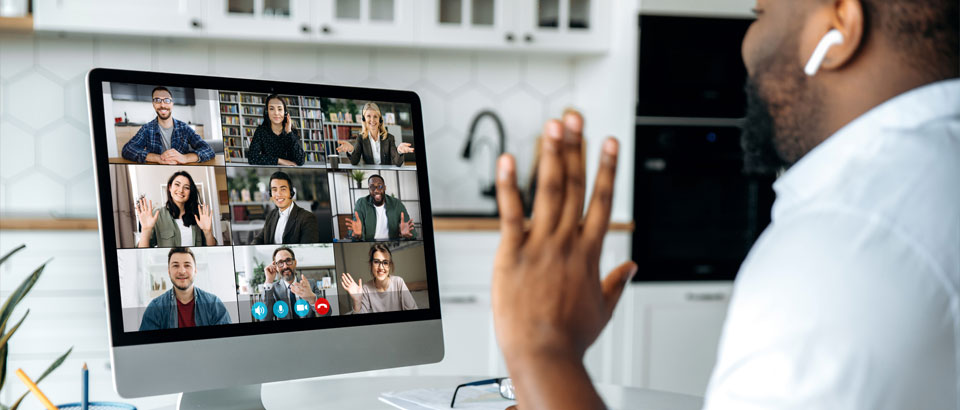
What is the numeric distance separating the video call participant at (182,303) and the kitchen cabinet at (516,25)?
2045 mm

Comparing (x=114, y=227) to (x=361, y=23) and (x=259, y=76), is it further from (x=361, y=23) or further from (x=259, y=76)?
(x=259, y=76)

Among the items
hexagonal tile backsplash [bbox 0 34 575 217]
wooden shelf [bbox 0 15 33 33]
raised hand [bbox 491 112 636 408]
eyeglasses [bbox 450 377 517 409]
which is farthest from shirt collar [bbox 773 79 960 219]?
wooden shelf [bbox 0 15 33 33]

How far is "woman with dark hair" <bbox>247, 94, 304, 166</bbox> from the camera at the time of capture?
103 centimetres

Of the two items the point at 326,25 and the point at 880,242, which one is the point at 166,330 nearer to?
the point at 880,242

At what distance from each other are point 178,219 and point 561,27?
2.28 meters

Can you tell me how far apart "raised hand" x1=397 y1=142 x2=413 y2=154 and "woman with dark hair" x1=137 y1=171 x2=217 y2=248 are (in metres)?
0.30

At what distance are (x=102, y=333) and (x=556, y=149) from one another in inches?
89.0

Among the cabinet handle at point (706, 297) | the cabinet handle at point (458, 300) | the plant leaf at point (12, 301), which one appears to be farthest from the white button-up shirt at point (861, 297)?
the cabinet handle at point (706, 297)

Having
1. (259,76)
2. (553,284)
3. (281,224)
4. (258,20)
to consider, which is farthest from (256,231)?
(259,76)

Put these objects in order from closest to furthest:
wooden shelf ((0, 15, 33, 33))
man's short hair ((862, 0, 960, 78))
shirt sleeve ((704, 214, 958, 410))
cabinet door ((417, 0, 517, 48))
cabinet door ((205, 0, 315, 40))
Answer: shirt sleeve ((704, 214, 958, 410)) → man's short hair ((862, 0, 960, 78)) → wooden shelf ((0, 15, 33, 33)) → cabinet door ((205, 0, 315, 40)) → cabinet door ((417, 0, 517, 48))

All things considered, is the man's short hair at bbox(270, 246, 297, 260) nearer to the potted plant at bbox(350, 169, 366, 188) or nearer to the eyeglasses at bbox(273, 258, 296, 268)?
the eyeglasses at bbox(273, 258, 296, 268)

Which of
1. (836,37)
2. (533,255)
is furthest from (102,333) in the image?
(836,37)

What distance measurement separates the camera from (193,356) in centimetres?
95

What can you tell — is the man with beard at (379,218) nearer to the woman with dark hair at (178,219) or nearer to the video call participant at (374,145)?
the video call participant at (374,145)
